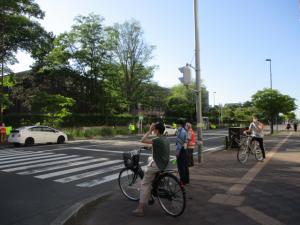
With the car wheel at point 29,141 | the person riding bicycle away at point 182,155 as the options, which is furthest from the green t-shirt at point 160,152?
the car wheel at point 29,141

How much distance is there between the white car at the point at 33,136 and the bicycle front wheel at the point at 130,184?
16.5 meters

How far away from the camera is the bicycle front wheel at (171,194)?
5.48 metres

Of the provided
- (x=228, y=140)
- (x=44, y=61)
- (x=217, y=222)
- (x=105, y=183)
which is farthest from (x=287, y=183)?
(x=44, y=61)

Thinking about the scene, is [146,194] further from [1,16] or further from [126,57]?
[126,57]

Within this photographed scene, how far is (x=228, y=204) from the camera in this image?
243 inches

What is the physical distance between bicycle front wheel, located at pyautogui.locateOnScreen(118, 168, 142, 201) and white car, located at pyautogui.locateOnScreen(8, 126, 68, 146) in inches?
651

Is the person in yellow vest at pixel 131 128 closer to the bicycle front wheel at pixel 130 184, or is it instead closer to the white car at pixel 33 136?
the white car at pixel 33 136

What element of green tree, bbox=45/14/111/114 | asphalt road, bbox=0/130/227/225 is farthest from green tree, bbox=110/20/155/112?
asphalt road, bbox=0/130/227/225

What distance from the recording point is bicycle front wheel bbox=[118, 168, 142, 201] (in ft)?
22.6

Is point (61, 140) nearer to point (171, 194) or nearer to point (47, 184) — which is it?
point (47, 184)

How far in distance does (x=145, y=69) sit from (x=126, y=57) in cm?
369

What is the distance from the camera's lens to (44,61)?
4466 centimetres

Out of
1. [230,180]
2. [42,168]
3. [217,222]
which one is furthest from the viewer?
[42,168]

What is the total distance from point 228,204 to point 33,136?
18.7 m
